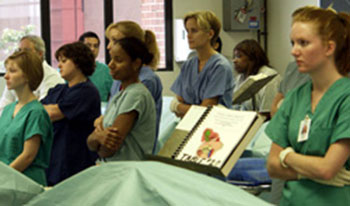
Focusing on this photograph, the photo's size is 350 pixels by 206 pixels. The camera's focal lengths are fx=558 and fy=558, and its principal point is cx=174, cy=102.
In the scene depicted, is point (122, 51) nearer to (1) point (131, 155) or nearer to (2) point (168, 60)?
(1) point (131, 155)

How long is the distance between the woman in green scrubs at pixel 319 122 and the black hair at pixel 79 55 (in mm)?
1616

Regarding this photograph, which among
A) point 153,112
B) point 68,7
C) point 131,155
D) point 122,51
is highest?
point 68,7

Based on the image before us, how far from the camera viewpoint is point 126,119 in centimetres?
249

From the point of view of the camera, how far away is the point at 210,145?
5.74 ft

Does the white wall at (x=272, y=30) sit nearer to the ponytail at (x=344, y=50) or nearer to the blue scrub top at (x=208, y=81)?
the blue scrub top at (x=208, y=81)

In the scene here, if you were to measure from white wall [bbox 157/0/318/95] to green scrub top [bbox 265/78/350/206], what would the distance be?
4323 millimetres

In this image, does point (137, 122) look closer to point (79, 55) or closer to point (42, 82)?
point (79, 55)

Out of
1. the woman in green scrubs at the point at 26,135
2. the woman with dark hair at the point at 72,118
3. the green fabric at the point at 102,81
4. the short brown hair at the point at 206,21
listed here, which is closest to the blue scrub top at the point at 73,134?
the woman with dark hair at the point at 72,118

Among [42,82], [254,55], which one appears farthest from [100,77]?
[254,55]

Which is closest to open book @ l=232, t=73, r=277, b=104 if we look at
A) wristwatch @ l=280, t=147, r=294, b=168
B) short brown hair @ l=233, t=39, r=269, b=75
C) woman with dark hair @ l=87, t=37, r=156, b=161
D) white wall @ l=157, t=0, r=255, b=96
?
short brown hair @ l=233, t=39, r=269, b=75

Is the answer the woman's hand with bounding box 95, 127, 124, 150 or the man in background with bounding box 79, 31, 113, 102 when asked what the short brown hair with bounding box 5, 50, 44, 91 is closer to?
the woman's hand with bounding box 95, 127, 124, 150

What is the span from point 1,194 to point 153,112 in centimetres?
160

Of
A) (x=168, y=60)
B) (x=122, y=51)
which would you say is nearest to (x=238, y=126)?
(x=122, y=51)

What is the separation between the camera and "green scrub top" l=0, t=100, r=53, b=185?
2.64 meters
